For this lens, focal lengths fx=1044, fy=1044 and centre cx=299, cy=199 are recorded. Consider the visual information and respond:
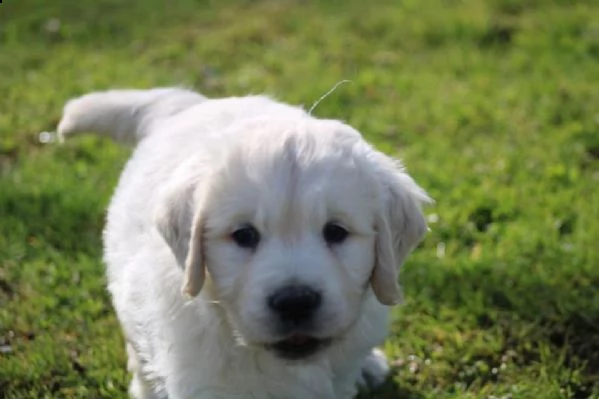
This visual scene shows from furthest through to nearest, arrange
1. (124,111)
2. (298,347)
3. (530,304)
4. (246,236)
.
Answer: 1. (530,304)
2. (124,111)
3. (298,347)
4. (246,236)

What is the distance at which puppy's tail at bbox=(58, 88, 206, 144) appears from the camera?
4.53 meters

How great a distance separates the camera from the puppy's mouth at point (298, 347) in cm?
336

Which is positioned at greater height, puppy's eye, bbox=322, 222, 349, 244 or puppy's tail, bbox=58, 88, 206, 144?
puppy's eye, bbox=322, 222, 349, 244

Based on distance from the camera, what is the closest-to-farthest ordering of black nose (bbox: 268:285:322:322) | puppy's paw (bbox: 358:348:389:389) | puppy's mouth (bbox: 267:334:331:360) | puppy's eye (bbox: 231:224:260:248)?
black nose (bbox: 268:285:322:322) → puppy's eye (bbox: 231:224:260:248) → puppy's mouth (bbox: 267:334:331:360) → puppy's paw (bbox: 358:348:389:389)

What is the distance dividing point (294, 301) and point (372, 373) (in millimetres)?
1396

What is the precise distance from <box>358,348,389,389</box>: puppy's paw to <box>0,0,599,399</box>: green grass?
0.07 metres

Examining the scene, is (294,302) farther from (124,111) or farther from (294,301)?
(124,111)

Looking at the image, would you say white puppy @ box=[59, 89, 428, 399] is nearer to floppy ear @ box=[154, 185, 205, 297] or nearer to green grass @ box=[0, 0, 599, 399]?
floppy ear @ box=[154, 185, 205, 297]

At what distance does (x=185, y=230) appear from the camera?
11.1 feet

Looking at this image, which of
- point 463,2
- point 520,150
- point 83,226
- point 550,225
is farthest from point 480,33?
Result: point 83,226

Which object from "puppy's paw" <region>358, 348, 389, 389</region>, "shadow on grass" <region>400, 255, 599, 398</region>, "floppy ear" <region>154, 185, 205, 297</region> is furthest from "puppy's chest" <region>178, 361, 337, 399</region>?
"shadow on grass" <region>400, 255, 599, 398</region>

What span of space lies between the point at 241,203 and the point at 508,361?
1.76m

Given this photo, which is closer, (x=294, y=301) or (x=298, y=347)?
(x=294, y=301)

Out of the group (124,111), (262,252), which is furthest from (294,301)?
(124,111)
